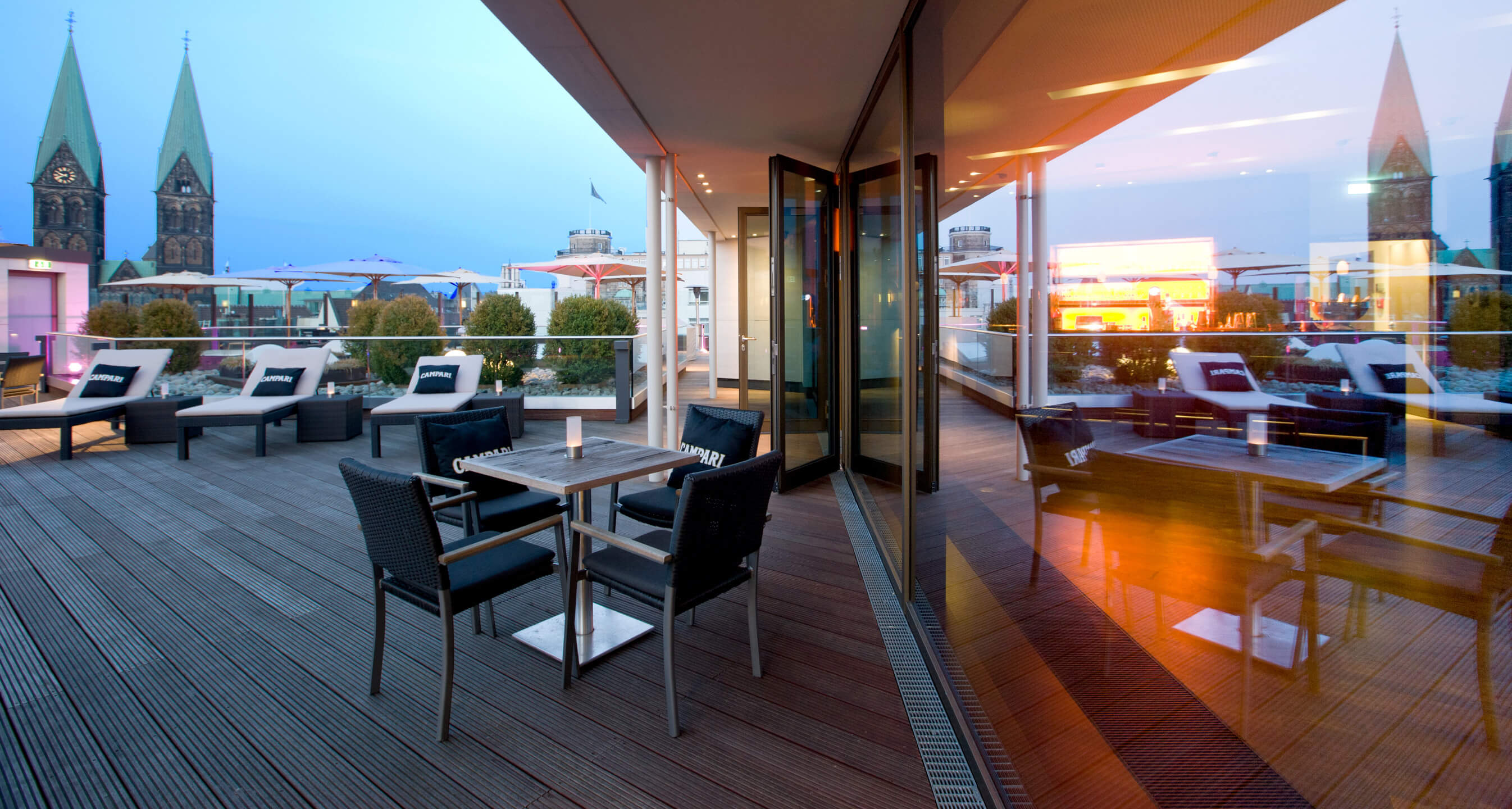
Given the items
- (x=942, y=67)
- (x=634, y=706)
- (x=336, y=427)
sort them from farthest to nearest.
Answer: (x=336, y=427) < (x=942, y=67) < (x=634, y=706)

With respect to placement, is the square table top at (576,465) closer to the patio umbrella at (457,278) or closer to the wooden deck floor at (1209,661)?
the wooden deck floor at (1209,661)

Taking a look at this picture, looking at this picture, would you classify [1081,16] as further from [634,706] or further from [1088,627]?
[634,706]

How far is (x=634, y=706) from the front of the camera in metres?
2.30

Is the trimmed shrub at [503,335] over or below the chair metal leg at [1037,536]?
over

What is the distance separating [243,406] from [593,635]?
20.0ft

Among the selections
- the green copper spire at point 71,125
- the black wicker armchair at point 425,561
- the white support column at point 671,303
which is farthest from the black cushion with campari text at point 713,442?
the green copper spire at point 71,125

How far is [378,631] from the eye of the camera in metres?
2.31

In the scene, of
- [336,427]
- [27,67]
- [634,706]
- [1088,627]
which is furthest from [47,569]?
[27,67]

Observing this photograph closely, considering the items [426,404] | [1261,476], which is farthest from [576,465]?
[426,404]

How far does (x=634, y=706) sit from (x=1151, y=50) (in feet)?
8.64

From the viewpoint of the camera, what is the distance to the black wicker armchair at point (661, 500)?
323 cm

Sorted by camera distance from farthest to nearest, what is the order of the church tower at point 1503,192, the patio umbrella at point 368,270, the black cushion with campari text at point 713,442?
the patio umbrella at point 368,270
the black cushion with campari text at point 713,442
the church tower at point 1503,192

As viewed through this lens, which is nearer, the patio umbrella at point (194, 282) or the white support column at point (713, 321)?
the white support column at point (713, 321)

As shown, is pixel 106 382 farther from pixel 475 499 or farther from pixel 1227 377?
pixel 1227 377
